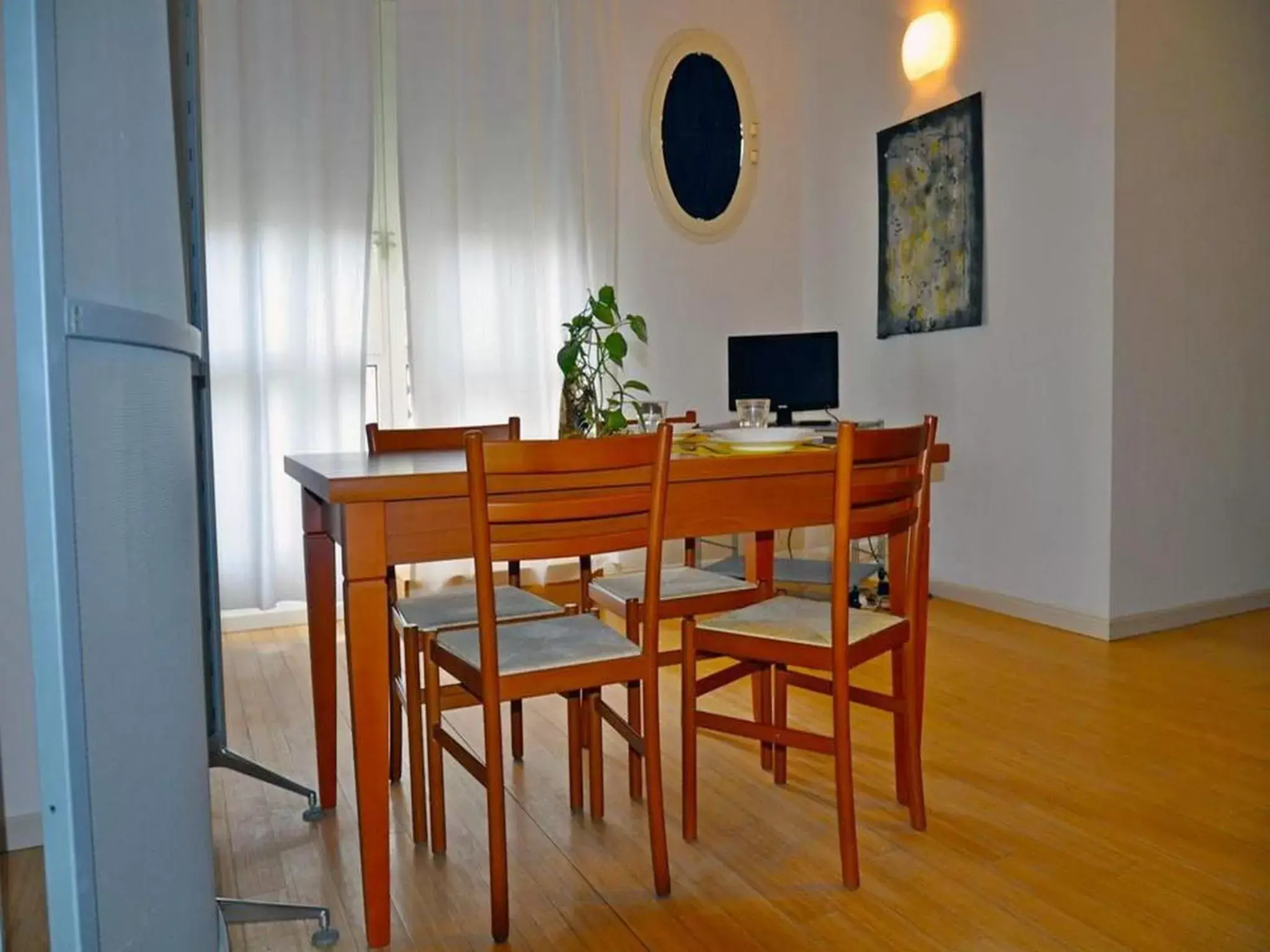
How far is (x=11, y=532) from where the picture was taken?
2.08 metres

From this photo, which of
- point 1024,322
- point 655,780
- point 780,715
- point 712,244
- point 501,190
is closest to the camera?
point 655,780

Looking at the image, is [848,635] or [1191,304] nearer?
[848,635]

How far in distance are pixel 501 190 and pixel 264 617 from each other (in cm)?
213

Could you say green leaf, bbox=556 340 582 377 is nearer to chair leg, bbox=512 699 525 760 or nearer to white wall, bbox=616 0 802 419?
chair leg, bbox=512 699 525 760

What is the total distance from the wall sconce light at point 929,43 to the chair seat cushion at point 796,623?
3.08m

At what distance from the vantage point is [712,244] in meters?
5.06

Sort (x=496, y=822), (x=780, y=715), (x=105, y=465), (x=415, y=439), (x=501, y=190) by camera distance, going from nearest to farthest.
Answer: (x=105, y=465) < (x=496, y=822) < (x=780, y=715) < (x=415, y=439) < (x=501, y=190)

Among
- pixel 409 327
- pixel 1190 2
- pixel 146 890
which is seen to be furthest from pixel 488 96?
pixel 146 890

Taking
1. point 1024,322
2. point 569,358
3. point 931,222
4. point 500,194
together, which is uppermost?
point 500,194

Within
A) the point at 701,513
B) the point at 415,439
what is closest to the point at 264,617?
the point at 415,439

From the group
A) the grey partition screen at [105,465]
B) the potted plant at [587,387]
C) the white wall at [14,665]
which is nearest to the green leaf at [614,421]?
the potted plant at [587,387]

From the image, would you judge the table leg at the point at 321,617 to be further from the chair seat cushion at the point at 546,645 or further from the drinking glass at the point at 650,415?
the drinking glass at the point at 650,415

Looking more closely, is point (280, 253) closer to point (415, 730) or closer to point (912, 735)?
point (415, 730)

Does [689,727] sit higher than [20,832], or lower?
higher
